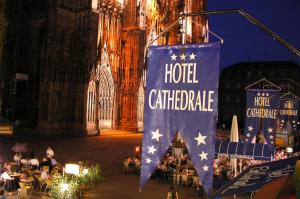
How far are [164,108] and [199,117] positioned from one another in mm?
859

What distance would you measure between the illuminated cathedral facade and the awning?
18.6 metres

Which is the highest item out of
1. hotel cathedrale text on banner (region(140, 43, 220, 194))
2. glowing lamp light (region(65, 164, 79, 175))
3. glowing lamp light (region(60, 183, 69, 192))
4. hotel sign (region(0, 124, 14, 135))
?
hotel cathedrale text on banner (region(140, 43, 220, 194))

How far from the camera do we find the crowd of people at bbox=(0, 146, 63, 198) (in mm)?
12109

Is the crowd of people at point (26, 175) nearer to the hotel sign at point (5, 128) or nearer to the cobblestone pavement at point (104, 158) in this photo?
the cobblestone pavement at point (104, 158)

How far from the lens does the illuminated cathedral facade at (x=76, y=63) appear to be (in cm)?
3173

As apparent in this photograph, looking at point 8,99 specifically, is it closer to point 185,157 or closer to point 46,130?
point 46,130

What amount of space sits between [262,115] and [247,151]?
4.29 metres

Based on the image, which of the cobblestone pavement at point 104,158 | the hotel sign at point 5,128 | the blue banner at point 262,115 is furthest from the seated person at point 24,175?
the blue banner at point 262,115

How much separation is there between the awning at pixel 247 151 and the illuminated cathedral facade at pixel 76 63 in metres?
18.6

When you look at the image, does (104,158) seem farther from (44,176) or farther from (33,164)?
(44,176)

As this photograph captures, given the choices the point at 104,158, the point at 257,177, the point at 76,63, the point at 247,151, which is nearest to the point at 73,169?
the point at 257,177

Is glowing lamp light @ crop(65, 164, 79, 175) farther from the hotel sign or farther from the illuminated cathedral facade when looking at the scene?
the illuminated cathedral facade

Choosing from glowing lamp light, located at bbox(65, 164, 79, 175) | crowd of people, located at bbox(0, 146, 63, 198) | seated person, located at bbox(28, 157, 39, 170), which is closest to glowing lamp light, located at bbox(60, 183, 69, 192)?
glowing lamp light, located at bbox(65, 164, 79, 175)

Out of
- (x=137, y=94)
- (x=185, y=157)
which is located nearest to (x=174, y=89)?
(x=185, y=157)
